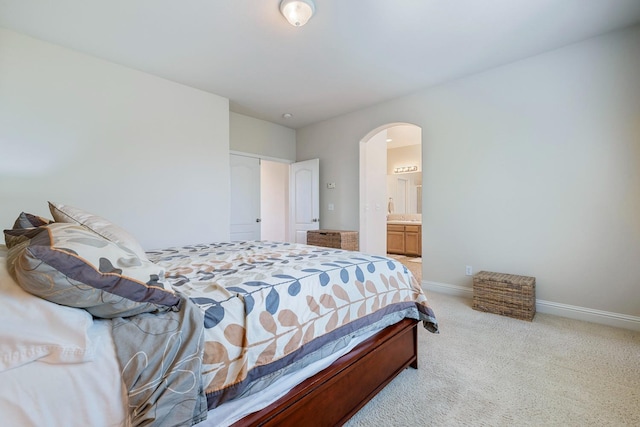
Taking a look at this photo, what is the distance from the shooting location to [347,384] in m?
1.42

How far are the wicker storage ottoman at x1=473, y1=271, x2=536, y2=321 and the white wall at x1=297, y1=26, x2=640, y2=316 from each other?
32cm

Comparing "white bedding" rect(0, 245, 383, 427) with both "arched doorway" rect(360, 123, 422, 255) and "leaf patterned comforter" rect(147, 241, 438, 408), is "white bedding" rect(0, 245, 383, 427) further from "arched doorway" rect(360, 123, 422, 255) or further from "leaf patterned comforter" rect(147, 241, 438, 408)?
"arched doorway" rect(360, 123, 422, 255)

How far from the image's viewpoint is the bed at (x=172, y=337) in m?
0.73

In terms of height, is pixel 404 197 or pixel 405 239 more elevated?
pixel 404 197

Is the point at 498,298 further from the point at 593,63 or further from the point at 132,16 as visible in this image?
the point at 132,16

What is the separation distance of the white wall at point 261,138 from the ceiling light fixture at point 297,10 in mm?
2618

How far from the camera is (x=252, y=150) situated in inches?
192

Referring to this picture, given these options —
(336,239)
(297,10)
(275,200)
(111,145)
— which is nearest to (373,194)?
(336,239)

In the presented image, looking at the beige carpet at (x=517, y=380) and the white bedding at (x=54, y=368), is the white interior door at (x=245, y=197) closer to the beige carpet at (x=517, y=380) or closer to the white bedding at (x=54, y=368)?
the beige carpet at (x=517, y=380)

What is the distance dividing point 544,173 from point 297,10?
→ 9.53ft

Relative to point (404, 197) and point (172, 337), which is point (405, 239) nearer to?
point (404, 197)

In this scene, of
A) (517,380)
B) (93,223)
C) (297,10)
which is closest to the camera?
(93,223)

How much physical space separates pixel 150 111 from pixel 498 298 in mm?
4404

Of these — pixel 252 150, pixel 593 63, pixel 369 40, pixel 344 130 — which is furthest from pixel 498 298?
pixel 252 150
